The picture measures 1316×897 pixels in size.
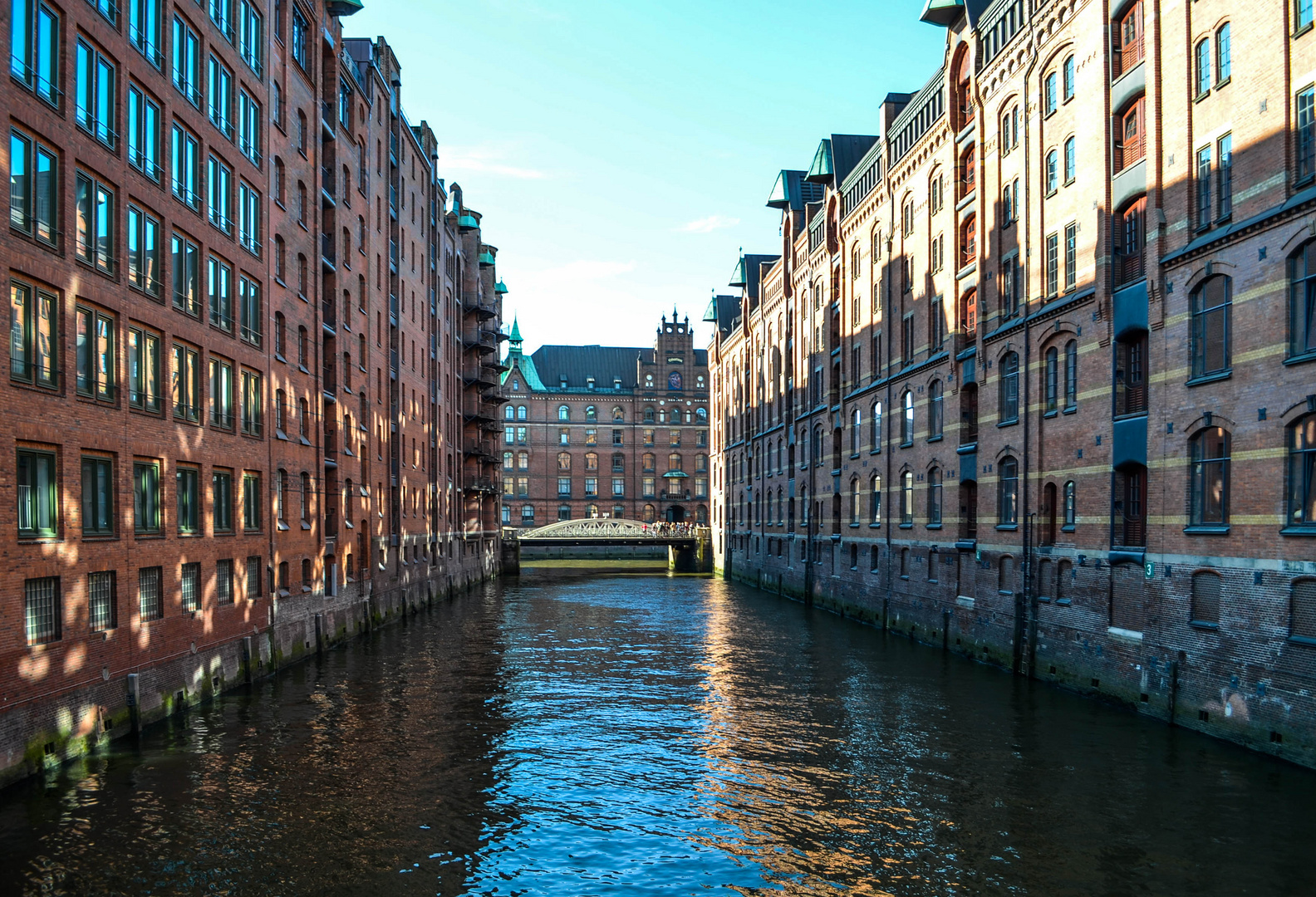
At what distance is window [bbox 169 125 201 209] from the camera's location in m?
22.9

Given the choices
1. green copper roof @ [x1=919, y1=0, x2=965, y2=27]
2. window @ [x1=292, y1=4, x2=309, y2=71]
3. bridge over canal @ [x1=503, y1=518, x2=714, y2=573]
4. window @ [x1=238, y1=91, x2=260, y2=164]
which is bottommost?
bridge over canal @ [x1=503, y1=518, x2=714, y2=573]

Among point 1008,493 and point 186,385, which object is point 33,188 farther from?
point 1008,493

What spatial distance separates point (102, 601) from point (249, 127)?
1460 centimetres

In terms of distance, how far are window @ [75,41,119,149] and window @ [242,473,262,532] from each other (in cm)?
965

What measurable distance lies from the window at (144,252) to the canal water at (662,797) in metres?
9.02

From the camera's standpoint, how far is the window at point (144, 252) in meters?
20.8

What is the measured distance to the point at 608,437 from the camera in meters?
110

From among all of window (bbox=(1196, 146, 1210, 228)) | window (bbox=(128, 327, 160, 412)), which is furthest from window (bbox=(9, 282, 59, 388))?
window (bbox=(1196, 146, 1210, 228))

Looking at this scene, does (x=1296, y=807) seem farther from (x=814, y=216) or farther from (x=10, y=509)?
(x=814, y=216)

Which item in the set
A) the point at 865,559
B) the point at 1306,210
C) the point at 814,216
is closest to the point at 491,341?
the point at 814,216

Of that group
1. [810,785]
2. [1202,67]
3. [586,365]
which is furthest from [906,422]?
[586,365]

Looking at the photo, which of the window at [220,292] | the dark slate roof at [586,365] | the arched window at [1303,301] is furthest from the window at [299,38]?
the dark slate roof at [586,365]

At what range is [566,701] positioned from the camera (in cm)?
2511

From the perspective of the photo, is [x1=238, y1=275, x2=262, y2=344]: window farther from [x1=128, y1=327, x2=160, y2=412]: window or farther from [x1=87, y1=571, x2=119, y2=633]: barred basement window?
[x1=87, y1=571, x2=119, y2=633]: barred basement window
